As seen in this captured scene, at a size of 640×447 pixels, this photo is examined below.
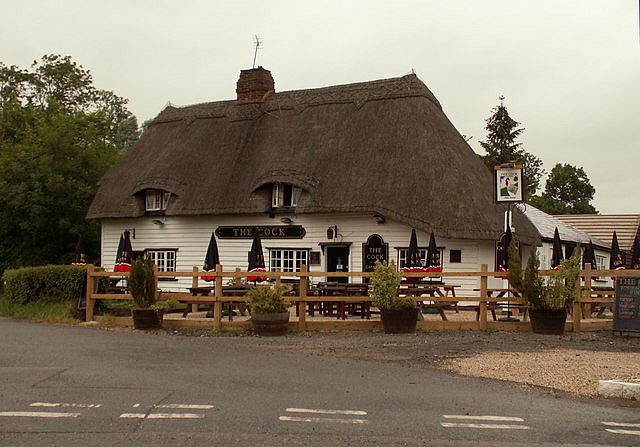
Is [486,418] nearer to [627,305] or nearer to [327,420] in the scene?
[327,420]

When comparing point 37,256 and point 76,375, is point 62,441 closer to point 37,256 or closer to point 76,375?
point 76,375

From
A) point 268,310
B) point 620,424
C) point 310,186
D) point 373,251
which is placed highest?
point 310,186

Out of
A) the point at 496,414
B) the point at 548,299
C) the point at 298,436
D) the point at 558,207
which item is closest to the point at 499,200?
the point at 548,299

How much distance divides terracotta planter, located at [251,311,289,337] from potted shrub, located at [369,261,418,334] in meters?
1.87

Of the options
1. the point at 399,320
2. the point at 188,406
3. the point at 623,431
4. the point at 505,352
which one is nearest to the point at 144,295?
the point at 399,320

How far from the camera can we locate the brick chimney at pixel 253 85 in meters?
29.9

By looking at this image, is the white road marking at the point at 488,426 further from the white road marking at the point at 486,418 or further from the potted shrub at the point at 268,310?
the potted shrub at the point at 268,310

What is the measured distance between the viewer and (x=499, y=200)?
17641 millimetres

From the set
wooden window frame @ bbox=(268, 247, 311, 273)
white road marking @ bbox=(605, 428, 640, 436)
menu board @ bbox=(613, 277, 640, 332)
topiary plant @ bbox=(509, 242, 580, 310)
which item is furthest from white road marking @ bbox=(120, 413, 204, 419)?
wooden window frame @ bbox=(268, 247, 311, 273)

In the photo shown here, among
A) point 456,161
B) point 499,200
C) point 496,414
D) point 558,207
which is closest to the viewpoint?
point 496,414

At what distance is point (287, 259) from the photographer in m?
24.9

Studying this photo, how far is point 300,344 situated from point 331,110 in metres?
15.5

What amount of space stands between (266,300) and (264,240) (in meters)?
10.7

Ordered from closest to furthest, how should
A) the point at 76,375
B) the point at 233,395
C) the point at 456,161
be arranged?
the point at 233,395 → the point at 76,375 → the point at 456,161
